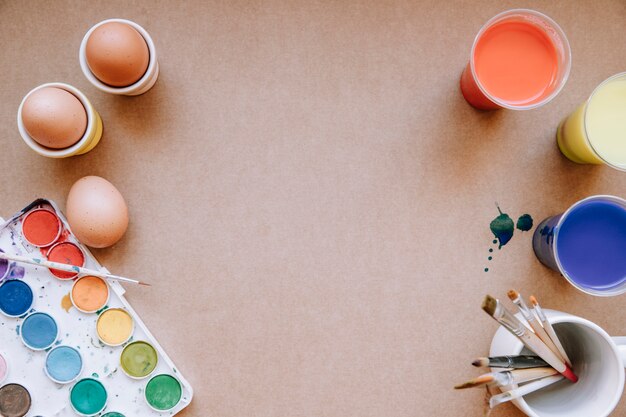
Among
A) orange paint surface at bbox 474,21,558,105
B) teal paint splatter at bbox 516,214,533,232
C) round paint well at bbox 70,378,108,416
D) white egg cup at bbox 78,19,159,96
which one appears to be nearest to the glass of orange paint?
orange paint surface at bbox 474,21,558,105

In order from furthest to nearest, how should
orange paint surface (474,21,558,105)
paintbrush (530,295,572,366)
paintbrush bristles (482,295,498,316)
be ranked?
orange paint surface (474,21,558,105)
paintbrush (530,295,572,366)
paintbrush bristles (482,295,498,316)

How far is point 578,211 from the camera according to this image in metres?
0.86

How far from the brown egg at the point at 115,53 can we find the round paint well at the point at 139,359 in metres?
0.41

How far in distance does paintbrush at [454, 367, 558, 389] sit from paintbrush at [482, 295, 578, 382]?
0.02m

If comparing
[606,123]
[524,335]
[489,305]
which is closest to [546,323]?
[524,335]

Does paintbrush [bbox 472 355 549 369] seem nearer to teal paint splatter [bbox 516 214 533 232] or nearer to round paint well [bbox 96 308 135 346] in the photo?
teal paint splatter [bbox 516 214 533 232]

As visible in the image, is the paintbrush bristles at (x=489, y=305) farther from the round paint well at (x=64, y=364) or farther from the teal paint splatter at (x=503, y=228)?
the round paint well at (x=64, y=364)

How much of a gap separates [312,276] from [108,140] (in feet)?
1.31

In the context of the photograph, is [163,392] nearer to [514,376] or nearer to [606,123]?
[514,376]

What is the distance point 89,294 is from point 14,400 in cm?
20

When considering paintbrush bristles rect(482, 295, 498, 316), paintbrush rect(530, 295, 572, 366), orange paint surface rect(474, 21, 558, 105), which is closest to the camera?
paintbrush bristles rect(482, 295, 498, 316)

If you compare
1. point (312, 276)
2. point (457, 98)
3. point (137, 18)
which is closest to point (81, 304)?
point (312, 276)

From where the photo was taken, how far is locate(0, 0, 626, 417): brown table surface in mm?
917

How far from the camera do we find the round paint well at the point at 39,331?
89 cm
